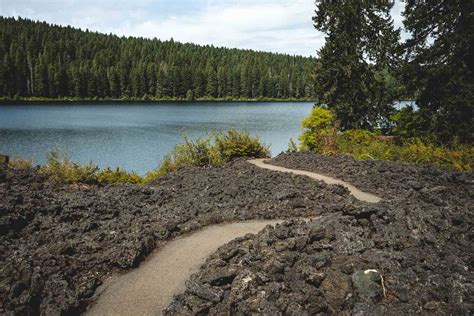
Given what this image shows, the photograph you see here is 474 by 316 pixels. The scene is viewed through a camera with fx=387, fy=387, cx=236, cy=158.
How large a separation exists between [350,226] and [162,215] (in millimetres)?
4733

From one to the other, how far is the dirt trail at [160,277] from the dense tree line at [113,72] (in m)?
93.0

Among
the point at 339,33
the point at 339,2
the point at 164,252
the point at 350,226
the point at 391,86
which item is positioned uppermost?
the point at 339,2

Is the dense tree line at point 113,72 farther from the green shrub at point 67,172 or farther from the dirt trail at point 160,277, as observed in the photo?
the dirt trail at point 160,277

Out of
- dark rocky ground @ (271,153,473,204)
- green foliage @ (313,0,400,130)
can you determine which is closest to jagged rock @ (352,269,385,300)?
dark rocky ground @ (271,153,473,204)

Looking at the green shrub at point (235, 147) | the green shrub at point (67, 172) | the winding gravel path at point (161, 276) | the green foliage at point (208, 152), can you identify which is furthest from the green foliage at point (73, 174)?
the winding gravel path at point (161, 276)

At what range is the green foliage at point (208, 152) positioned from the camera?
17.8m

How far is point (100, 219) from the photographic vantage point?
8.95 meters

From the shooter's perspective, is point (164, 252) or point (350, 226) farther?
point (164, 252)

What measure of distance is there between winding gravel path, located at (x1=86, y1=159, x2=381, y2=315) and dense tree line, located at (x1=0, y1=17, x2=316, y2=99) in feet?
305

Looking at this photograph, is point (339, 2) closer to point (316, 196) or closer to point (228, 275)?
point (316, 196)

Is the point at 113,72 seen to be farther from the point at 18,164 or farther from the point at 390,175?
the point at 390,175

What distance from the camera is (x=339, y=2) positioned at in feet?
82.2

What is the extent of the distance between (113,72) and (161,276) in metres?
131

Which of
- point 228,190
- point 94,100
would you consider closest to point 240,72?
point 94,100
